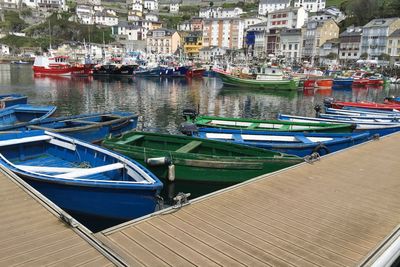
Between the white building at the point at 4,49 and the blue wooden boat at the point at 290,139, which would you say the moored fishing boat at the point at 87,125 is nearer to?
the blue wooden boat at the point at 290,139

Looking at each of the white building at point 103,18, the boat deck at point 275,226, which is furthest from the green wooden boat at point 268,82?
the white building at point 103,18

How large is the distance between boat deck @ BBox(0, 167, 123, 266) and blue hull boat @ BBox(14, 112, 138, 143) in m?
7.68

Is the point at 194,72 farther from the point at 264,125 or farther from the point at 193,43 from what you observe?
the point at 264,125

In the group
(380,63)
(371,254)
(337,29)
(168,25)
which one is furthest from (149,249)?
(168,25)

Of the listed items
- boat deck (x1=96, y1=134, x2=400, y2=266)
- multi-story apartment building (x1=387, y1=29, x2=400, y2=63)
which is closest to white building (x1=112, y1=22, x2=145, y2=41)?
multi-story apartment building (x1=387, y1=29, x2=400, y2=63)

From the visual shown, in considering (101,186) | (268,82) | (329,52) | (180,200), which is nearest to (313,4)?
(329,52)

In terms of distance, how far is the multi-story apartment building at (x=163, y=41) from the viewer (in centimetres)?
13812

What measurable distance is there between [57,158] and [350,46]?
108 m

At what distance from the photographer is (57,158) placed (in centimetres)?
1248

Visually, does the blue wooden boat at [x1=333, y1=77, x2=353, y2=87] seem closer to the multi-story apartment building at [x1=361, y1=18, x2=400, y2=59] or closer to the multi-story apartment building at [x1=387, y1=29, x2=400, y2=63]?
the multi-story apartment building at [x1=387, y1=29, x2=400, y2=63]

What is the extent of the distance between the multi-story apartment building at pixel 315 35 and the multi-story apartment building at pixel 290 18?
1253cm

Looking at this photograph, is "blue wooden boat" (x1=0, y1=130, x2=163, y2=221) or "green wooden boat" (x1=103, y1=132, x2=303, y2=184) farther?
"green wooden boat" (x1=103, y1=132, x2=303, y2=184)

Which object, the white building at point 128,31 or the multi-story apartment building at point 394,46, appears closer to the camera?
the multi-story apartment building at point 394,46

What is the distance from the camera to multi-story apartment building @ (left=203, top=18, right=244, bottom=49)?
136m
